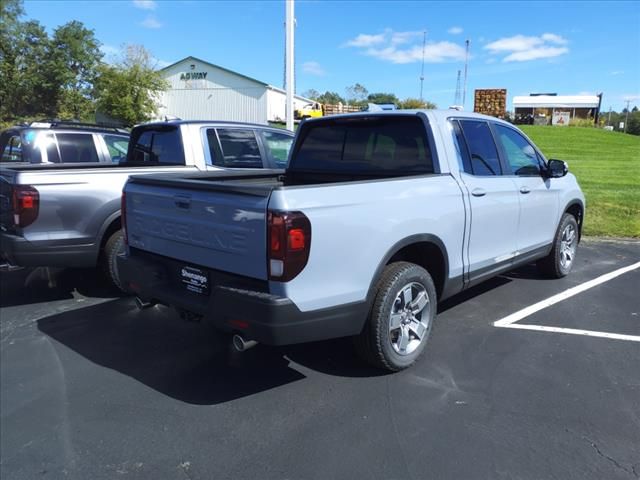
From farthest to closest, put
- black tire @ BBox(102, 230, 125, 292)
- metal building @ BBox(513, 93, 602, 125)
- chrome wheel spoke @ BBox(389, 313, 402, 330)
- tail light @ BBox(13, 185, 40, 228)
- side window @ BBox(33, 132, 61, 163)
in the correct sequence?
metal building @ BBox(513, 93, 602, 125), side window @ BBox(33, 132, 61, 163), black tire @ BBox(102, 230, 125, 292), tail light @ BBox(13, 185, 40, 228), chrome wheel spoke @ BBox(389, 313, 402, 330)

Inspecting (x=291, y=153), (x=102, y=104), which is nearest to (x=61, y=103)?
(x=102, y=104)

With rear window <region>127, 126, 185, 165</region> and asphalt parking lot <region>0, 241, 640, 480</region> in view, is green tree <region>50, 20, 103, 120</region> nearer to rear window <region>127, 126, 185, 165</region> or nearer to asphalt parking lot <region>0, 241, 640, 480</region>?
rear window <region>127, 126, 185, 165</region>

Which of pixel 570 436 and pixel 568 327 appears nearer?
pixel 570 436

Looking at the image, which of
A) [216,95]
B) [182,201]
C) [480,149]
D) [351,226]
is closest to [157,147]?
[182,201]

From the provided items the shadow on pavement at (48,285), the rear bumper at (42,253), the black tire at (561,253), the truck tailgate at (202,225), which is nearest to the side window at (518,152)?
the black tire at (561,253)

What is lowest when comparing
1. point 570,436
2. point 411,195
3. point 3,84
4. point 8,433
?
point 8,433

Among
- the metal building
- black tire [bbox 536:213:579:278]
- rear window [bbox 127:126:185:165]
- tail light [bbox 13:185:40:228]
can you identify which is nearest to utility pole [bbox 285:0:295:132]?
rear window [bbox 127:126:185:165]

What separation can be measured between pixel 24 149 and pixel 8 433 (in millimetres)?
5217

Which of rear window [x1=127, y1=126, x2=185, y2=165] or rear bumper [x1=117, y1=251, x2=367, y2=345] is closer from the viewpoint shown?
rear bumper [x1=117, y1=251, x2=367, y2=345]

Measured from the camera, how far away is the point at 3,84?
146 feet

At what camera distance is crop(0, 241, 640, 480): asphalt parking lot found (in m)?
2.72

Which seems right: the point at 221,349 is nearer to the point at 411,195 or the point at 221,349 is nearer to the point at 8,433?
the point at 8,433

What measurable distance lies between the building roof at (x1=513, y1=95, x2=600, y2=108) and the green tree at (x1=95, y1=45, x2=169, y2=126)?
140 ft

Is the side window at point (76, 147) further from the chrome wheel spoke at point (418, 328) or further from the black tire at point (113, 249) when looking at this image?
the chrome wheel spoke at point (418, 328)
